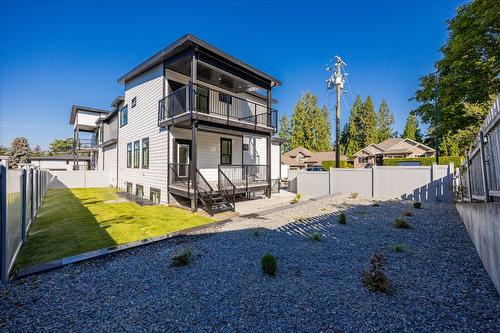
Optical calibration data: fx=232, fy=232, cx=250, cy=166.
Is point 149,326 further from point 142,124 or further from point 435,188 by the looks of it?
point 435,188

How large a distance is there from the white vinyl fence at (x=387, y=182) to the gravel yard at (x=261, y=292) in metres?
7.36

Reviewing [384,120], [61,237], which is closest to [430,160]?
[384,120]

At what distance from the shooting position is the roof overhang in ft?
30.8

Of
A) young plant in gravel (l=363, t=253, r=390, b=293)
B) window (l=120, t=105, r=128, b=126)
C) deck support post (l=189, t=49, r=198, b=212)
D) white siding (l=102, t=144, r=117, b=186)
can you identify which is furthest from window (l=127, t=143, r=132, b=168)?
young plant in gravel (l=363, t=253, r=390, b=293)

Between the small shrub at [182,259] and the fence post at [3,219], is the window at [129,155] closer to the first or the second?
the fence post at [3,219]

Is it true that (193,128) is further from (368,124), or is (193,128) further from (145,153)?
(368,124)

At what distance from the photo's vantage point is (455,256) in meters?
4.63

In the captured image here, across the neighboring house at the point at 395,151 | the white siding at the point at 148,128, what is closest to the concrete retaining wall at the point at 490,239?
the white siding at the point at 148,128

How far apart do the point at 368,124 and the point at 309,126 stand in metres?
13.9

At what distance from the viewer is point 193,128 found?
9.13m

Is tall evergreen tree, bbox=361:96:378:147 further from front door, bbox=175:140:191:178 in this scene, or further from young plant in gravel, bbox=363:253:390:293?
young plant in gravel, bbox=363:253:390:293

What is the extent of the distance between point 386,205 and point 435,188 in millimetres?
3243

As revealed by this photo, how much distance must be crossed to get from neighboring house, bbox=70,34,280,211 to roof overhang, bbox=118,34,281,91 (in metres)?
0.04

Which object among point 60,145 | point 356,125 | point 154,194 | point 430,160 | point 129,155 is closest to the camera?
point 154,194
